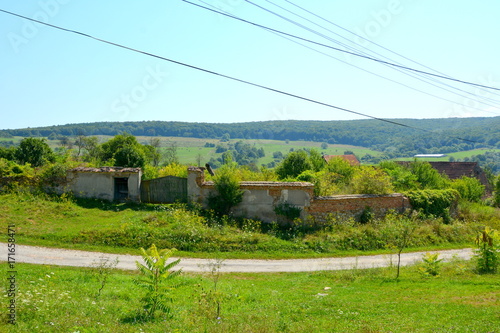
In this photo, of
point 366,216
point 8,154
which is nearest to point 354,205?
point 366,216

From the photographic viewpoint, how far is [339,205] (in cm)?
2216

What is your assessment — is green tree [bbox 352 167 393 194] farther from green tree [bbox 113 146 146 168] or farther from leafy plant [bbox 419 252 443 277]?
green tree [bbox 113 146 146 168]

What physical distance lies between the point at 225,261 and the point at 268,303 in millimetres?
6307

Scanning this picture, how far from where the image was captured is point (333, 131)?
524 ft

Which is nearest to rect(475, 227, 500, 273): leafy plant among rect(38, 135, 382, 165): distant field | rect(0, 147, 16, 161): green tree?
rect(0, 147, 16, 161): green tree

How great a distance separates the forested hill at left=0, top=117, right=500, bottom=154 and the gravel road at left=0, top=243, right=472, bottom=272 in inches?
4076

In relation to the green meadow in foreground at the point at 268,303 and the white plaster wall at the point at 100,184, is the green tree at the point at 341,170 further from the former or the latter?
the green meadow in foreground at the point at 268,303

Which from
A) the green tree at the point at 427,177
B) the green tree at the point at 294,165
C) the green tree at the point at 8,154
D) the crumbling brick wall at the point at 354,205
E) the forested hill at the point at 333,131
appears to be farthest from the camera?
the forested hill at the point at 333,131

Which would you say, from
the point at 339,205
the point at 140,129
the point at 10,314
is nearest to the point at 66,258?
the point at 10,314

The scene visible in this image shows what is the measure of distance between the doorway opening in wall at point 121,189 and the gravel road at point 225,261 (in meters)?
6.80

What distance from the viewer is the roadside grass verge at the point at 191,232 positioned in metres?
17.9

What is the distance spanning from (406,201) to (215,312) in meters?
17.3

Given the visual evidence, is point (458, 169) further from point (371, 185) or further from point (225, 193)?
point (225, 193)

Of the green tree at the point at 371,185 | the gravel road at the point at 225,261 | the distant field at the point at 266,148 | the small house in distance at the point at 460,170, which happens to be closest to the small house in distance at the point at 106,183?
the gravel road at the point at 225,261
